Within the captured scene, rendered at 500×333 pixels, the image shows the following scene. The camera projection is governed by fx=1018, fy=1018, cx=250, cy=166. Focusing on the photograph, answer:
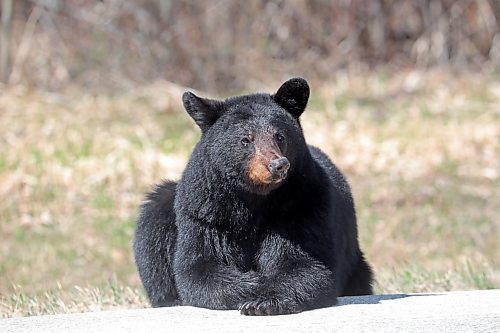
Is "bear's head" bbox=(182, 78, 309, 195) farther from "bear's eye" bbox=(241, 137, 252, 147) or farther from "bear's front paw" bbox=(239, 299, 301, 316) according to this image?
"bear's front paw" bbox=(239, 299, 301, 316)

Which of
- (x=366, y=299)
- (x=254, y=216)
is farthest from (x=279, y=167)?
(x=366, y=299)

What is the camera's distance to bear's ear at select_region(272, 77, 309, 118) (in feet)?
17.0

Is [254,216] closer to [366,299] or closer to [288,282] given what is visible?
[288,282]

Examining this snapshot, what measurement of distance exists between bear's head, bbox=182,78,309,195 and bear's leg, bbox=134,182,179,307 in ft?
2.53

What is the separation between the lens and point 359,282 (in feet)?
20.1

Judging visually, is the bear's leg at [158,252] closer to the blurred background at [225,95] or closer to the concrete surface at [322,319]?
the concrete surface at [322,319]

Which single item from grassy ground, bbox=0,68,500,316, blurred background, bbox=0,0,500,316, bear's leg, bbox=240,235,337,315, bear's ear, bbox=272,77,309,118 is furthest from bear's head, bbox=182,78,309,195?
grassy ground, bbox=0,68,500,316

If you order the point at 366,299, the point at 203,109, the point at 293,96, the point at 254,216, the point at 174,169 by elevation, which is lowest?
the point at 366,299

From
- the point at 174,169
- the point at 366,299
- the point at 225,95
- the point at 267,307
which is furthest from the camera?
the point at 225,95

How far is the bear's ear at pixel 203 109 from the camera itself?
5168mm

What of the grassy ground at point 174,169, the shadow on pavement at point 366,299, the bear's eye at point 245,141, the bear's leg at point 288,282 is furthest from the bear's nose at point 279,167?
the grassy ground at point 174,169

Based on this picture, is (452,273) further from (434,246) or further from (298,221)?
(434,246)

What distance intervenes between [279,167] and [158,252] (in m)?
1.35

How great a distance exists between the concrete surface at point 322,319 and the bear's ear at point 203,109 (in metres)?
0.96
